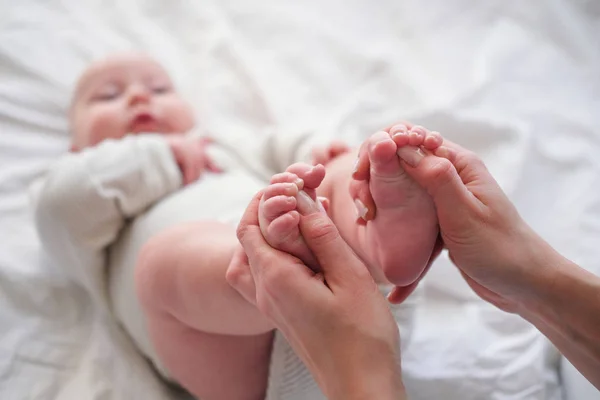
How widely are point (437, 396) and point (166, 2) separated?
113 cm

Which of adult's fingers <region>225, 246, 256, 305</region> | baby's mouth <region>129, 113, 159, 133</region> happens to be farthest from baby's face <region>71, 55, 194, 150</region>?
adult's fingers <region>225, 246, 256, 305</region>

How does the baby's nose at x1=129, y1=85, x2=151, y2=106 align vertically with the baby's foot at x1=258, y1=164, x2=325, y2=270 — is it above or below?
below

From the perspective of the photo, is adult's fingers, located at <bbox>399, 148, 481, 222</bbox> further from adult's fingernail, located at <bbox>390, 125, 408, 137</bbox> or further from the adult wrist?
the adult wrist

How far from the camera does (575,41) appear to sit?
1.18 metres

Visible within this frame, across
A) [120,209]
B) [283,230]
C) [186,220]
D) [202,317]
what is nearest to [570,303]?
[283,230]

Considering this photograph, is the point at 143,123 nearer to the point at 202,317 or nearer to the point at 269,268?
the point at 202,317

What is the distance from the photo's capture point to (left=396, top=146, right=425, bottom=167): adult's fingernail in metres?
0.56

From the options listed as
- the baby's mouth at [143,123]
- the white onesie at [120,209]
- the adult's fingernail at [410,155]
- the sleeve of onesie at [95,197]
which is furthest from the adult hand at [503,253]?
the baby's mouth at [143,123]

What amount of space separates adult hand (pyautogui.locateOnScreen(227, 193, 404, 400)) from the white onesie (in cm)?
→ 30

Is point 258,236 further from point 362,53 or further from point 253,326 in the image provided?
point 362,53

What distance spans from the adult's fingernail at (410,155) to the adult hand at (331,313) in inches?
3.8

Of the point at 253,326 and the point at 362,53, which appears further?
the point at 362,53

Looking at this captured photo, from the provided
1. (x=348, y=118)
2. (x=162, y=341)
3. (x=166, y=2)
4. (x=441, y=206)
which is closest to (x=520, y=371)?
(x=441, y=206)

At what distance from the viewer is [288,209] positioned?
1.83 ft
